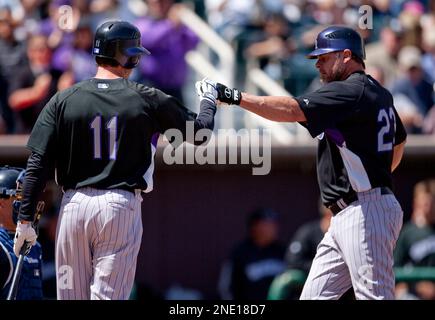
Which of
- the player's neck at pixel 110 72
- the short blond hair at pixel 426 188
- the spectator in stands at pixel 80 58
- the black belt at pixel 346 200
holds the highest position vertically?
the spectator in stands at pixel 80 58

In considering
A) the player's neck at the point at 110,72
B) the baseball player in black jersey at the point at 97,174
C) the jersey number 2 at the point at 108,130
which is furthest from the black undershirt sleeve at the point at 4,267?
the player's neck at the point at 110,72

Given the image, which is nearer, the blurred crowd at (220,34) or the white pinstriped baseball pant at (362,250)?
the white pinstriped baseball pant at (362,250)

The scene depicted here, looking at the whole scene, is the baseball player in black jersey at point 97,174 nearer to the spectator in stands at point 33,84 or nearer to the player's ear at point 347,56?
the player's ear at point 347,56

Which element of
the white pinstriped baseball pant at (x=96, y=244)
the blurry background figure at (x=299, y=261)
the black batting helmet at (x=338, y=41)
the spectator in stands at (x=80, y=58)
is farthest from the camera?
the spectator in stands at (x=80, y=58)

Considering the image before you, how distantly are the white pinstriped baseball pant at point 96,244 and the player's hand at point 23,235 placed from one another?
166 mm

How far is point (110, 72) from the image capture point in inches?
281

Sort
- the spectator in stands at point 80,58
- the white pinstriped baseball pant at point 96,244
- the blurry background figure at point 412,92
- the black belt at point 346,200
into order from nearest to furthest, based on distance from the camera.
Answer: the white pinstriped baseball pant at point 96,244, the black belt at point 346,200, the spectator in stands at point 80,58, the blurry background figure at point 412,92

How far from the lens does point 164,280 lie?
13.1 m

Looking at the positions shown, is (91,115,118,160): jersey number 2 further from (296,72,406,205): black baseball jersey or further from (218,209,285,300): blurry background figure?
(218,209,285,300): blurry background figure

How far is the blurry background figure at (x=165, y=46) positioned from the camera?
11.8 m
